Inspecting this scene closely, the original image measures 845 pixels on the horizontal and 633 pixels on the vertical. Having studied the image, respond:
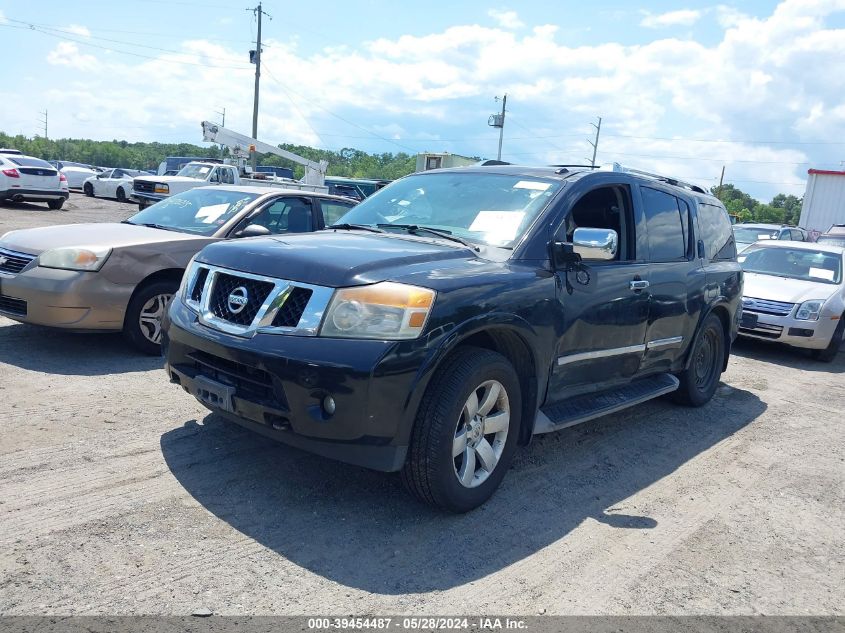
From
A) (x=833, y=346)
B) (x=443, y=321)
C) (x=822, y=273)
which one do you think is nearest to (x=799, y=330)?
(x=833, y=346)

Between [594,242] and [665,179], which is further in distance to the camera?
[665,179]

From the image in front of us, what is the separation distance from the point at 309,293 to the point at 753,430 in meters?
4.33

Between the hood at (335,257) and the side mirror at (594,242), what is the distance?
2.12 ft

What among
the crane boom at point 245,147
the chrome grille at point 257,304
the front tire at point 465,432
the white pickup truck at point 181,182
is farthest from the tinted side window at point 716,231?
→ the crane boom at point 245,147

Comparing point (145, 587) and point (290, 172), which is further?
point (290, 172)

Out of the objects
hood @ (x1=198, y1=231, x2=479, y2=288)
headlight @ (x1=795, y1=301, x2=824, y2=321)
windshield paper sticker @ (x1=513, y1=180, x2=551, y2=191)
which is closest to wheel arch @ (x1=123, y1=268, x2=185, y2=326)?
hood @ (x1=198, y1=231, x2=479, y2=288)

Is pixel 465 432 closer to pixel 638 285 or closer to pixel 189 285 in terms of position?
pixel 189 285

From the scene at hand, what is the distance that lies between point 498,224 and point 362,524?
1984 millimetres

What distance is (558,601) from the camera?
3.04 metres

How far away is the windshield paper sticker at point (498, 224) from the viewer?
4270 millimetres

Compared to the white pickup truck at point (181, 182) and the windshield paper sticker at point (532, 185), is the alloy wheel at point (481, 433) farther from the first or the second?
the white pickup truck at point (181, 182)

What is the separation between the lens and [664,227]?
5.52 m

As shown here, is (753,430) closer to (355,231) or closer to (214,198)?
(355,231)

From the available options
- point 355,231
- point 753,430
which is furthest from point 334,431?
point 753,430
